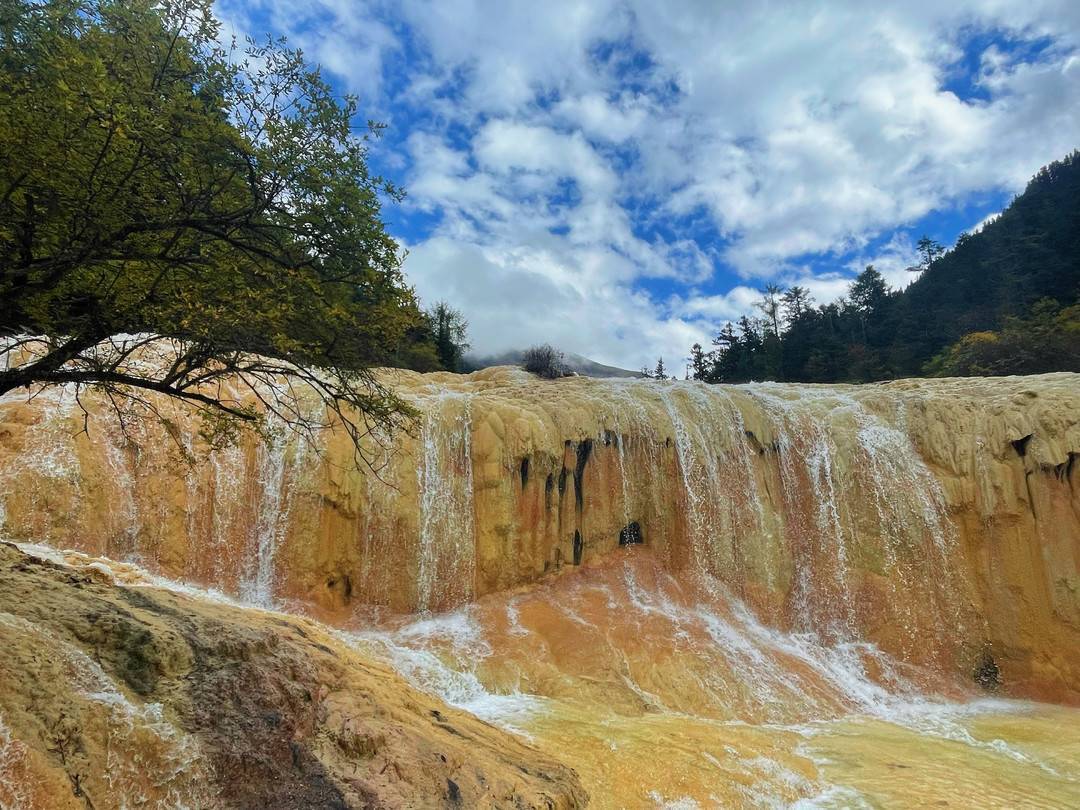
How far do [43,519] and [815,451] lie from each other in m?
18.6

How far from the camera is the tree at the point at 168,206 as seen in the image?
13.8 feet

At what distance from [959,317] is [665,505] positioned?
42762 mm

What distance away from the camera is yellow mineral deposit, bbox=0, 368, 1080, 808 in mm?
6547

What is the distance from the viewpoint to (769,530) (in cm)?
1681

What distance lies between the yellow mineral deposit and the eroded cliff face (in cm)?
7

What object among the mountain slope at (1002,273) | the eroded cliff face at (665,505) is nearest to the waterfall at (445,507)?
the eroded cliff face at (665,505)

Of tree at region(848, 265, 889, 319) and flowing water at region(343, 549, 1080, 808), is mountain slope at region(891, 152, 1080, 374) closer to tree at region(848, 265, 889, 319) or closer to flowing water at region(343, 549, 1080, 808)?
tree at region(848, 265, 889, 319)

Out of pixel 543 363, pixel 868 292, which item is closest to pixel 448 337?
pixel 543 363

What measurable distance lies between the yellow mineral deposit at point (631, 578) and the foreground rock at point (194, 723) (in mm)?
36

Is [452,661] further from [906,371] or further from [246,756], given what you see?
[906,371]

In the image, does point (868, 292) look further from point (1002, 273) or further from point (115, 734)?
point (115, 734)

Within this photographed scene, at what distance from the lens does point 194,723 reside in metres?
4.09

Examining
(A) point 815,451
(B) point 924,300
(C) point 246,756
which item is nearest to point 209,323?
(C) point 246,756

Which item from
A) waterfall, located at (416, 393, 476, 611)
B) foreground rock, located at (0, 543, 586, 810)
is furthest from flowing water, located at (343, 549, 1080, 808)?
foreground rock, located at (0, 543, 586, 810)
